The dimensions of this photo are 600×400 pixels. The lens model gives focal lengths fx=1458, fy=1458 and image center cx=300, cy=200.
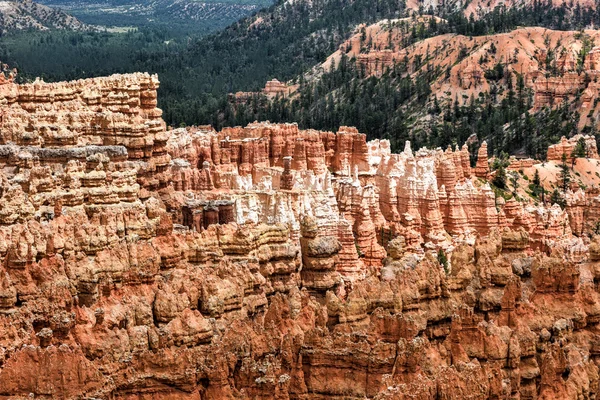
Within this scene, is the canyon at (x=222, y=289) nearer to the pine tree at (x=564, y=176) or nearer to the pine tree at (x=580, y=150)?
the pine tree at (x=564, y=176)

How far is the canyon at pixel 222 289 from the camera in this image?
23891 mm

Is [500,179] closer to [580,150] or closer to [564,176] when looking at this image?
[564,176]

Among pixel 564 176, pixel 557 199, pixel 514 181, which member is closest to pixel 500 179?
pixel 514 181

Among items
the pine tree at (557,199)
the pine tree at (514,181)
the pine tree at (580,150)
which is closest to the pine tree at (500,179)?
the pine tree at (514,181)

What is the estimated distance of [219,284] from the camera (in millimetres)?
30953

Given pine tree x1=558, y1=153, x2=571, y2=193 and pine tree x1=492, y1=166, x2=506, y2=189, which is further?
pine tree x1=558, y1=153, x2=571, y2=193

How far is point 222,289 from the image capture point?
3086cm

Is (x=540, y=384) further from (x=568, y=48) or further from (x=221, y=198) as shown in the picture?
(x=568, y=48)

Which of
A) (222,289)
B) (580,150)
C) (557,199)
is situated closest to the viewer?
(222,289)

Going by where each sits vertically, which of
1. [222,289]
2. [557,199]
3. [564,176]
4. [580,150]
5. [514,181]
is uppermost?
[580,150]

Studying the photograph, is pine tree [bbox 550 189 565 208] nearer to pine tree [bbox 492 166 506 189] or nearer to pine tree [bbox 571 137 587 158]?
pine tree [bbox 492 166 506 189]

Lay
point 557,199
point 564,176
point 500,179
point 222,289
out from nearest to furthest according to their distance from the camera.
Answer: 1. point 222,289
2. point 557,199
3. point 500,179
4. point 564,176

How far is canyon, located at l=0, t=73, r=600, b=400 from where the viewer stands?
2389 centimetres

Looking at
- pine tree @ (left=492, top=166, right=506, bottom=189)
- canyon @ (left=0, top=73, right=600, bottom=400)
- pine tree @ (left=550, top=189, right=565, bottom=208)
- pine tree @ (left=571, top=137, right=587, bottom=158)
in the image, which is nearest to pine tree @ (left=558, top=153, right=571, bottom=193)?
pine tree @ (left=571, top=137, right=587, bottom=158)
